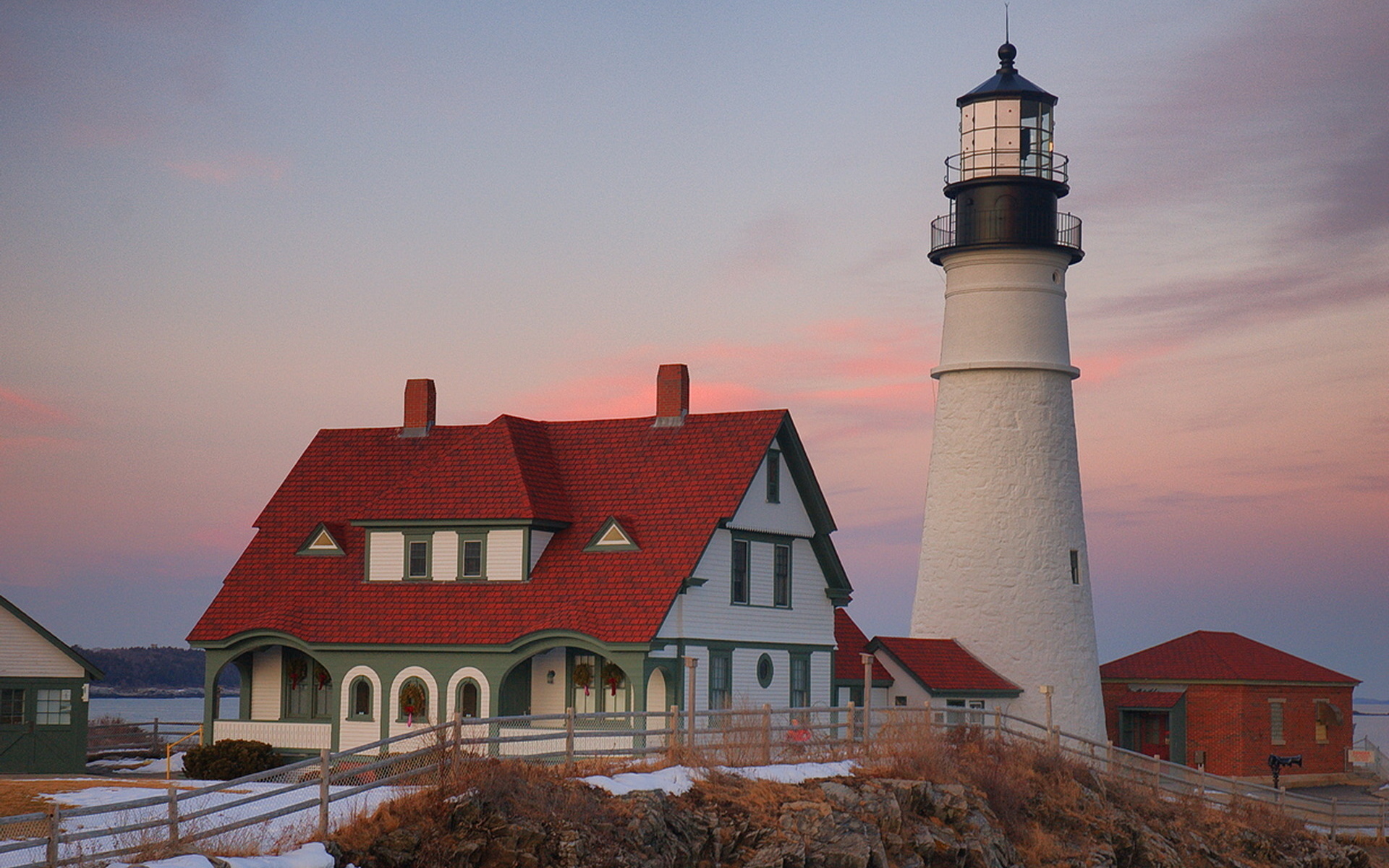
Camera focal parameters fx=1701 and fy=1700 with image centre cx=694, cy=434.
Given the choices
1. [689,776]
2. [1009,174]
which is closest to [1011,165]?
[1009,174]

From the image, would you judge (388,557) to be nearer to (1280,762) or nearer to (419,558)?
(419,558)

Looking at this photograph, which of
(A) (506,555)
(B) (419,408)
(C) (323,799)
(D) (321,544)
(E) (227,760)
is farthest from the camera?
(B) (419,408)

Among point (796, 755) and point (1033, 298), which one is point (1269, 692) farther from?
point (796, 755)

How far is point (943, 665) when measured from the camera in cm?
4112

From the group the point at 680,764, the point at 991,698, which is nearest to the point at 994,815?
the point at 680,764

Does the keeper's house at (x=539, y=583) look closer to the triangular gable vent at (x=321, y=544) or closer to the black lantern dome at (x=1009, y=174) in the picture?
the triangular gable vent at (x=321, y=544)

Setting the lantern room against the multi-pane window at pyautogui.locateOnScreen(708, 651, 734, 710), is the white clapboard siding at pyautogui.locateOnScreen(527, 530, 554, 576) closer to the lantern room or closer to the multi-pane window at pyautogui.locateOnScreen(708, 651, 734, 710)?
the multi-pane window at pyautogui.locateOnScreen(708, 651, 734, 710)

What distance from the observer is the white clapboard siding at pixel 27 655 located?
34031 millimetres

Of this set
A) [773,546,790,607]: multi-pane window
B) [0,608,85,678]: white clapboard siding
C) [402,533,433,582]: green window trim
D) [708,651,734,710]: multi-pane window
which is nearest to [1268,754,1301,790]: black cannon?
[773,546,790,607]: multi-pane window

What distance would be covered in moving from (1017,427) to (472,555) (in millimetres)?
14595

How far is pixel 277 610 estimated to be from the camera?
36.6 m

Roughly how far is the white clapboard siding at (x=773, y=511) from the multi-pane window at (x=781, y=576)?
48cm

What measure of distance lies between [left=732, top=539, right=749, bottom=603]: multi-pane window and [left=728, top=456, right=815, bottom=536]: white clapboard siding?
1.38ft

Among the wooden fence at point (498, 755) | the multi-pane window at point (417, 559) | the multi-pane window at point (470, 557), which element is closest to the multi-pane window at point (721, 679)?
the wooden fence at point (498, 755)
